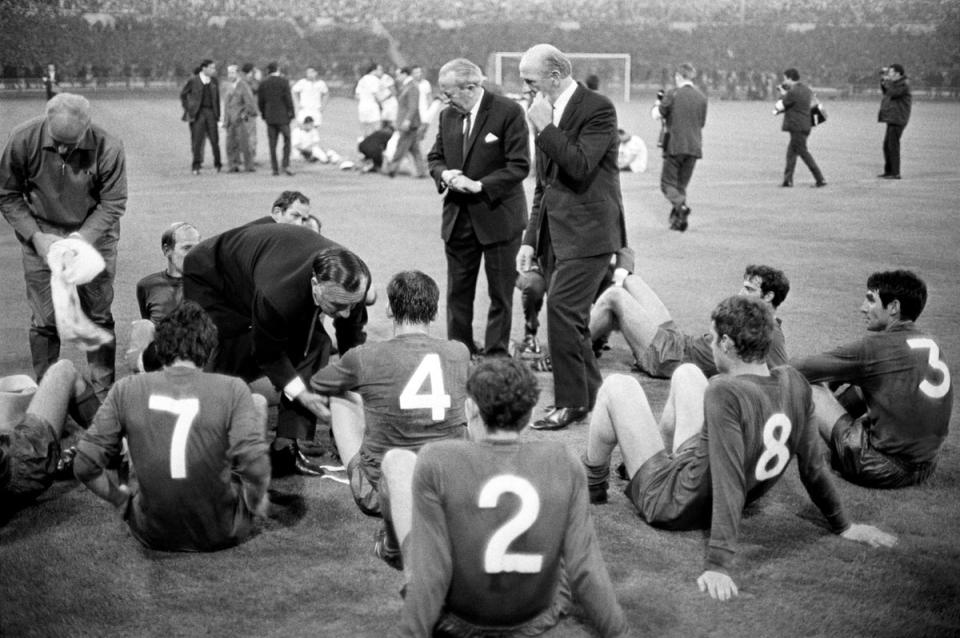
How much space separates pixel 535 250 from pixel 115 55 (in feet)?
88.0

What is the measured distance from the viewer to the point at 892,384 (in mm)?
4820

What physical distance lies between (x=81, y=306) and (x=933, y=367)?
15.3 ft

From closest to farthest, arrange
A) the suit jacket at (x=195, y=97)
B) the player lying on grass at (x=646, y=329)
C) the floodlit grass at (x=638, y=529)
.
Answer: the floodlit grass at (x=638, y=529) < the player lying on grass at (x=646, y=329) < the suit jacket at (x=195, y=97)

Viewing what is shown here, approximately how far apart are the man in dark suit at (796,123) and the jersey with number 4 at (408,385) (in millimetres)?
12700

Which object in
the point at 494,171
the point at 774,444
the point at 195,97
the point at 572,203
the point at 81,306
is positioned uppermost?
the point at 195,97

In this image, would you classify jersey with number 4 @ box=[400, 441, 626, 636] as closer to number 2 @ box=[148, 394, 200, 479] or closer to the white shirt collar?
number 2 @ box=[148, 394, 200, 479]

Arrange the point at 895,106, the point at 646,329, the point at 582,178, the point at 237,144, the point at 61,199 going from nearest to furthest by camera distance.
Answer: the point at 582,178 < the point at 61,199 < the point at 646,329 < the point at 895,106 < the point at 237,144

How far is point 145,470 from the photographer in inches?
158

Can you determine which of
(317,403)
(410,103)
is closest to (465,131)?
(317,403)

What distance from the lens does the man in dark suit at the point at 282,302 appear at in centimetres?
447

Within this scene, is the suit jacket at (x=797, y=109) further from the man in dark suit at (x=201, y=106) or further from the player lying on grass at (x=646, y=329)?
the player lying on grass at (x=646, y=329)

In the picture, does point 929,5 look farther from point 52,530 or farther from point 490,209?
point 52,530

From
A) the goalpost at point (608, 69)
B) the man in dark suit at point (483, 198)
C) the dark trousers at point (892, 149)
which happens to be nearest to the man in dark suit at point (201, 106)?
the man in dark suit at point (483, 198)

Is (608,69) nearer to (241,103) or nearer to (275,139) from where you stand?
(275,139)
